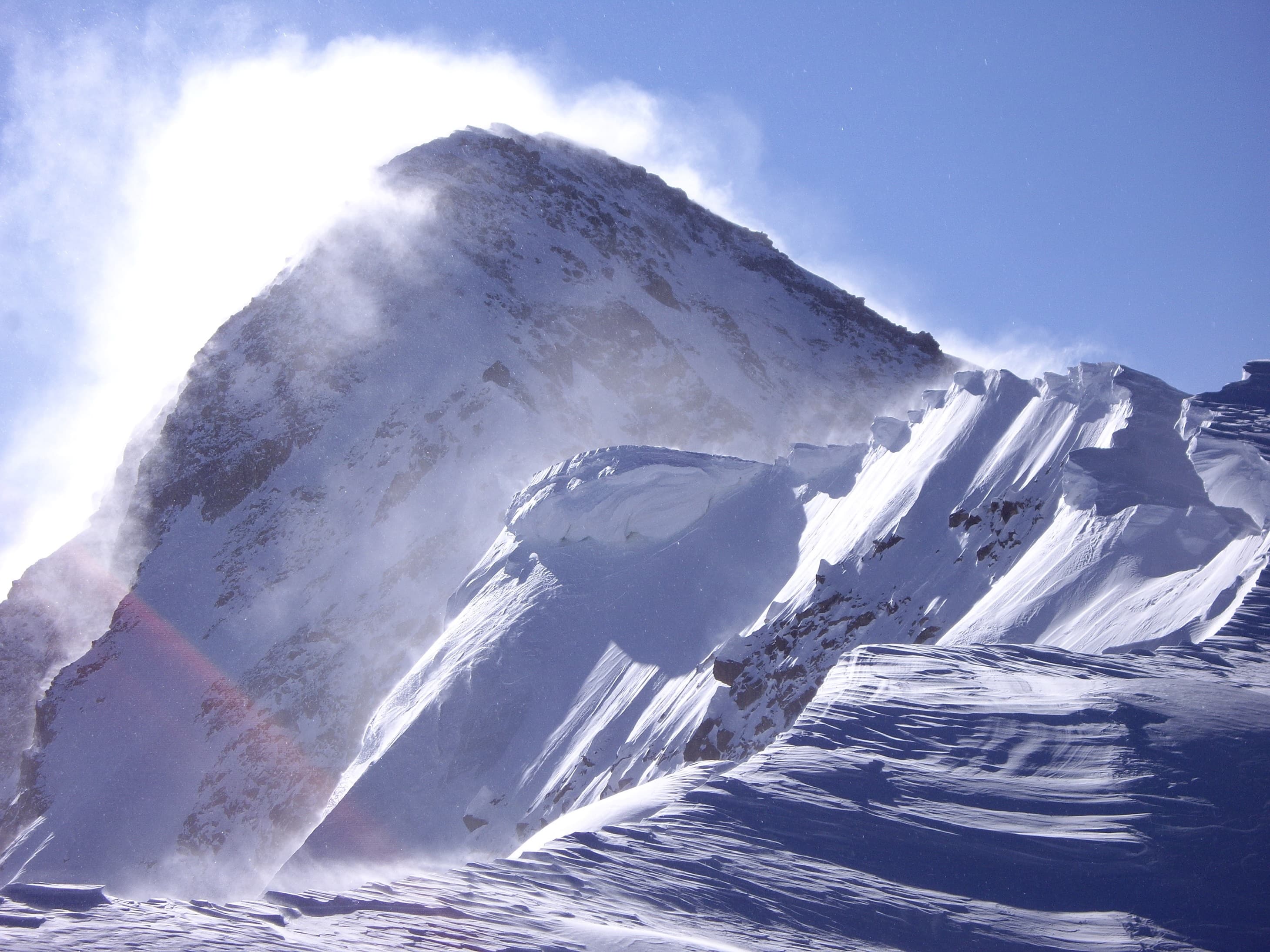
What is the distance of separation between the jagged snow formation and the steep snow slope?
2054 millimetres

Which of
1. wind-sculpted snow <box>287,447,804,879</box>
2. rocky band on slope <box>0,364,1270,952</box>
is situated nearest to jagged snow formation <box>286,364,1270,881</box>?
wind-sculpted snow <box>287,447,804,879</box>

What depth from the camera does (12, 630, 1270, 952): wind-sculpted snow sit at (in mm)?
5418

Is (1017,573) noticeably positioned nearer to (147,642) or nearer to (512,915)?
(512,915)

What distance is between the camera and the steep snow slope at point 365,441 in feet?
71.8

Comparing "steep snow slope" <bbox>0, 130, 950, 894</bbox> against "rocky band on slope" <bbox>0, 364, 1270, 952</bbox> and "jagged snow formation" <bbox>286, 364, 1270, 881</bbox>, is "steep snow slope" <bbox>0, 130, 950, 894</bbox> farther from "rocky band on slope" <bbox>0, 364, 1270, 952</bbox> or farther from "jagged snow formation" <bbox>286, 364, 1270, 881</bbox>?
"rocky band on slope" <bbox>0, 364, 1270, 952</bbox>

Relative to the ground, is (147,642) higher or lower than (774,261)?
lower

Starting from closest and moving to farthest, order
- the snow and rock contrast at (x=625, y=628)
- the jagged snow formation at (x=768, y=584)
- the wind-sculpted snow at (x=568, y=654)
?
the snow and rock contrast at (x=625, y=628) → the jagged snow formation at (x=768, y=584) → the wind-sculpted snow at (x=568, y=654)

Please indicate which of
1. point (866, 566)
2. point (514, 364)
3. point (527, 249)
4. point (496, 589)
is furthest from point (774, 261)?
point (866, 566)

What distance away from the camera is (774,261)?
4172cm

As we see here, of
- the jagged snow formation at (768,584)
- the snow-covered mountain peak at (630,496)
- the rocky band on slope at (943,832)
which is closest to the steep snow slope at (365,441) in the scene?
the snow-covered mountain peak at (630,496)

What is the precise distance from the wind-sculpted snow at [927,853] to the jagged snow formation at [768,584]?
2.58 feet

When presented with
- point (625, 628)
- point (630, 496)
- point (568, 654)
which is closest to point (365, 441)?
point (630, 496)

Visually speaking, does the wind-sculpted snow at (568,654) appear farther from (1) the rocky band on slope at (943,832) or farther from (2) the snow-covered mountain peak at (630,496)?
(1) the rocky band on slope at (943,832)

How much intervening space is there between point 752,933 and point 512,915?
1.51 m
